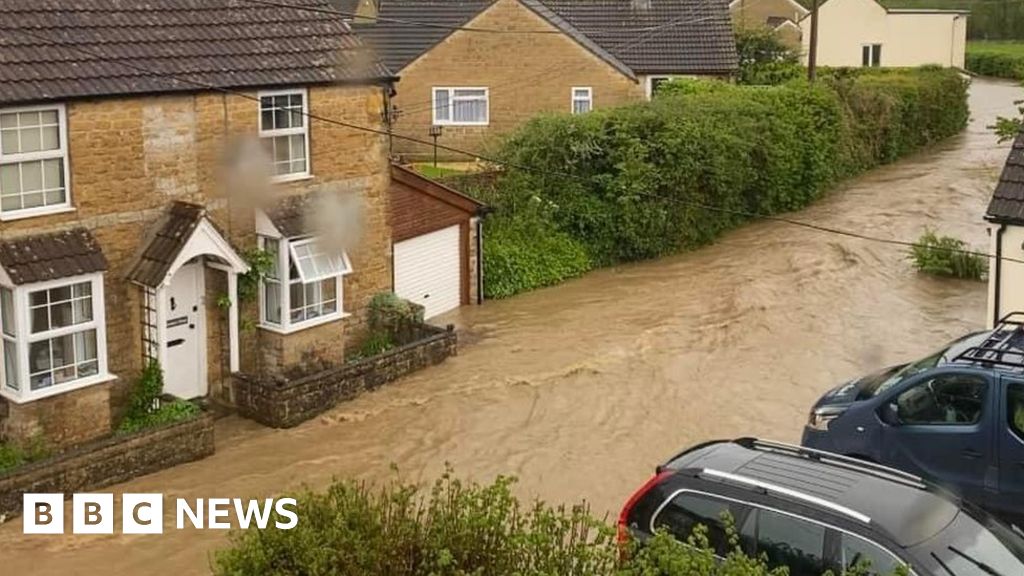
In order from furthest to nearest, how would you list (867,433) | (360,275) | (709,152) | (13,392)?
1. (709,152)
2. (360,275)
3. (13,392)
4. (867,433)

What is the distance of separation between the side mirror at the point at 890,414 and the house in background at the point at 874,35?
171 ft

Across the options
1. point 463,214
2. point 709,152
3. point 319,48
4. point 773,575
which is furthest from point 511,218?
point 773,575

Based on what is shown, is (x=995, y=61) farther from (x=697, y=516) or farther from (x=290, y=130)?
(x=697, y=516)

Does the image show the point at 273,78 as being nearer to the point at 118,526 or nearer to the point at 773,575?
the point at 118,526

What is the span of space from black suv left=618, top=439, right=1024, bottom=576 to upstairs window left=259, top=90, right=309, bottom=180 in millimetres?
9662

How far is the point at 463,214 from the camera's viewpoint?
957 inches

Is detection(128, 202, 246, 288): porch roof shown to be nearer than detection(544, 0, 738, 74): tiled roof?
Yes

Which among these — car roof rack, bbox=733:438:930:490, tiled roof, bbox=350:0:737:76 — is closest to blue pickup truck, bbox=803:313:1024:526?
car roof rack, bbox=733:438:930:490

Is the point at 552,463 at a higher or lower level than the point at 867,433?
lower

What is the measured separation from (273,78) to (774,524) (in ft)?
36.8

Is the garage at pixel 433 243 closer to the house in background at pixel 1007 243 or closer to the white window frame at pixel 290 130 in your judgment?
the white window frame at pixel 290 130

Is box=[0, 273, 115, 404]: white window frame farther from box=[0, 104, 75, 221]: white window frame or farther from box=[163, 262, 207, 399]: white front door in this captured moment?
box=[163, 262, 207, 399]: white front door

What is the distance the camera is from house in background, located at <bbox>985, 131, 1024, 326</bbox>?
17.8 m

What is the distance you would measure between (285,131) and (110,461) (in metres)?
5.64
